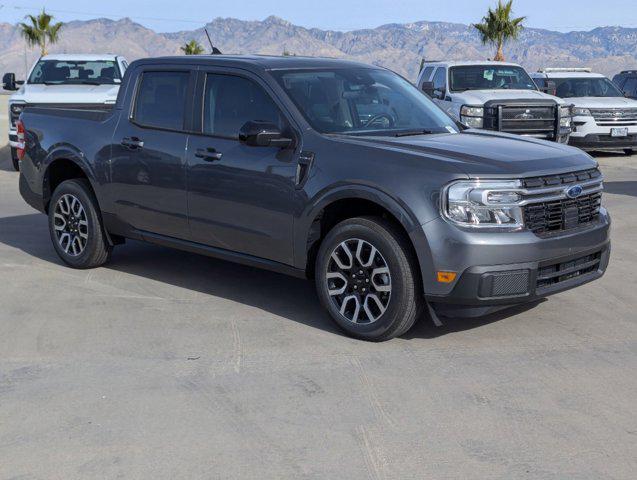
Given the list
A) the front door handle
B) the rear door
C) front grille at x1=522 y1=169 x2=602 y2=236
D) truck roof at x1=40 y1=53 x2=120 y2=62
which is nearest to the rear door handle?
the rear door

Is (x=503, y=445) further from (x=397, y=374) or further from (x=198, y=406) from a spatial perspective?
(x=198, y=406)

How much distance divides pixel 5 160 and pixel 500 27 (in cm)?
4717

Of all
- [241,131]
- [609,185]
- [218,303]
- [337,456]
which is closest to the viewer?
[337,456]

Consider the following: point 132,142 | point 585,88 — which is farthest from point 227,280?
point 585,88

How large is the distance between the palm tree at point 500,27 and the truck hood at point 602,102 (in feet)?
140

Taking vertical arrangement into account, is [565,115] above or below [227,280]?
above

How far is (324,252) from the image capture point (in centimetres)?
635

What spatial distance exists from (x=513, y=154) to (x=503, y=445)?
228 centimetres

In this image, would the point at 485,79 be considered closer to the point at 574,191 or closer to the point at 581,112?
the point at 581,112

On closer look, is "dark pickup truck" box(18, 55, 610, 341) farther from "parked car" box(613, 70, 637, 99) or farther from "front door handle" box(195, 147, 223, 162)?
"parked car" box(613, 70, 637, 99)

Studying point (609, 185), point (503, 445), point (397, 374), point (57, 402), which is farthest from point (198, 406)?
point (609, 185)

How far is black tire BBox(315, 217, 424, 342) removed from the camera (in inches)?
236

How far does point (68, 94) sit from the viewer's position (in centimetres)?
1550

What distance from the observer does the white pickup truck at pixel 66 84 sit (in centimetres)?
1545
